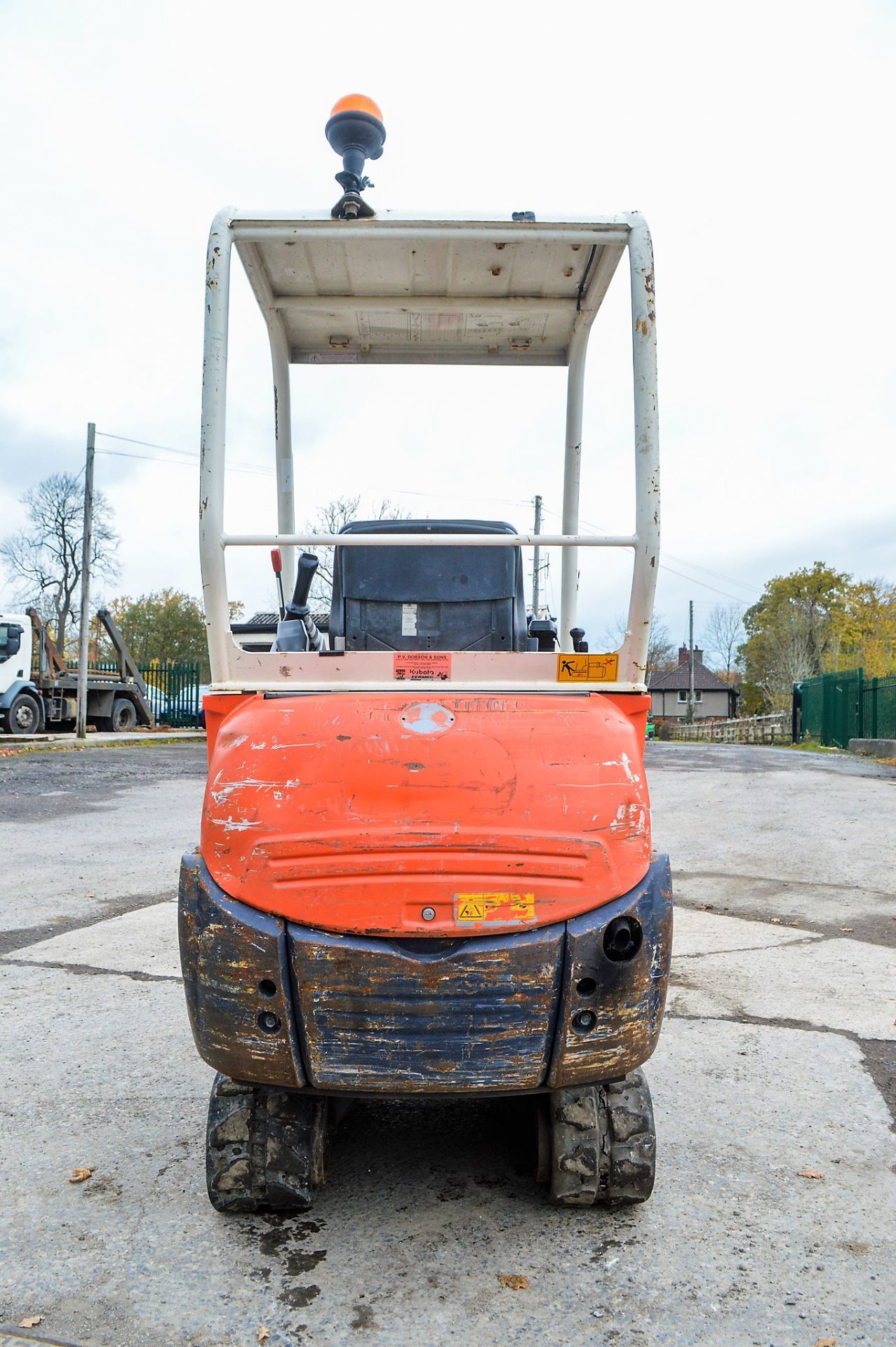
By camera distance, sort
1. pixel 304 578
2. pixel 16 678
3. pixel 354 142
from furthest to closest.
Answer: pixel 16 678 → pixel 304 578 → pixel 354 142

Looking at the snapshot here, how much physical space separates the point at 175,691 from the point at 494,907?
33.5 m

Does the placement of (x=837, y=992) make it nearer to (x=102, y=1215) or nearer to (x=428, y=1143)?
(x=428, y=1143)

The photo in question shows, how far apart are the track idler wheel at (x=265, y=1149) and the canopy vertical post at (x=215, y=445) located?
1154mm

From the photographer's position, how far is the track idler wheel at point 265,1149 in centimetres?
270

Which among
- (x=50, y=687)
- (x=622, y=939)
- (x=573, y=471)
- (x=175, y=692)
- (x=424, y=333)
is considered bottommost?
(x=622, y=939)

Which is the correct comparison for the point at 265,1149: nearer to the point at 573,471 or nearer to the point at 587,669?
the point at 587,669

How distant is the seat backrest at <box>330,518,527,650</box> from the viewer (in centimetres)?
395

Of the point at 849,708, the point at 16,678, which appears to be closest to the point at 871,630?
the point at 849,708

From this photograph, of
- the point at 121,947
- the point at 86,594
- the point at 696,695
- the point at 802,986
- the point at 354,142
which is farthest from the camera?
the point at 696,695

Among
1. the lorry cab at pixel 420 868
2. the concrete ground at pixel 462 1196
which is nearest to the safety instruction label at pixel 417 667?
the lorry cab at pixel 420 868

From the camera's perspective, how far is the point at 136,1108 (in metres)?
3.53

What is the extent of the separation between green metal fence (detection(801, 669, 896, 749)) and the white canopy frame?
76.9 ft

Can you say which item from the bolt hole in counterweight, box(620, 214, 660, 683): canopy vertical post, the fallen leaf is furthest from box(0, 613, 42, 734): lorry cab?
the bolt hole in counterweight

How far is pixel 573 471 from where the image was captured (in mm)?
4422
